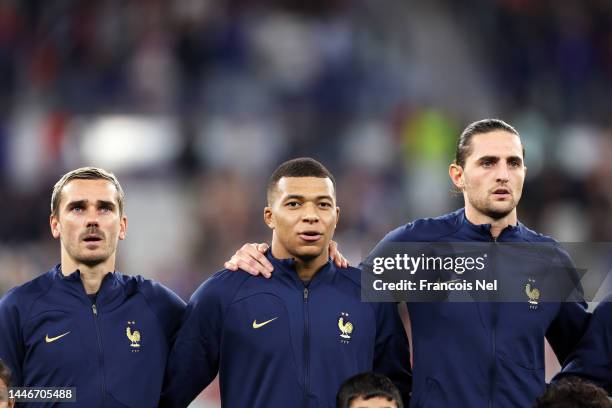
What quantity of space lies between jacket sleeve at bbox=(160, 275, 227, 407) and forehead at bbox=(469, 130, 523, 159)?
1.30 m

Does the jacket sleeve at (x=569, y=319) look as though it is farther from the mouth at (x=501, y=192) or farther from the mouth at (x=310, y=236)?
the mouth at (x=310, y=236)

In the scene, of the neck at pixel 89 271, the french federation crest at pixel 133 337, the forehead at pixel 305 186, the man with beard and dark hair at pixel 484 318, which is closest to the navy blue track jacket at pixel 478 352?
the man with beard and dark hair at pixel 484 318

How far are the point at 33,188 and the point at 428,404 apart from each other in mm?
7912

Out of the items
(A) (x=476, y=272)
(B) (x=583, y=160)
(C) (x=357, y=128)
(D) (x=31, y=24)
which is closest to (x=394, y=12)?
(C) (x=357, y=128)

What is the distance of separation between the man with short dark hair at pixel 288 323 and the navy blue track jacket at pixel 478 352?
0.19m

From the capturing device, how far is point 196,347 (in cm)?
508

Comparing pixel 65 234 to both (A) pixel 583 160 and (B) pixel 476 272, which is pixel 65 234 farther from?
(A) pixel 583 160

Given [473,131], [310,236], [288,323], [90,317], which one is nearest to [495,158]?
[473,131]

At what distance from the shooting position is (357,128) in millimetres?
13188

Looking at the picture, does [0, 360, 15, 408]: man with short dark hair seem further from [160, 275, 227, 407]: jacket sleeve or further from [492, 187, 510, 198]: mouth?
[492, 187, 510, 198]: mouth

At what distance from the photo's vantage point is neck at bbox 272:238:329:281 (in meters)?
5.11

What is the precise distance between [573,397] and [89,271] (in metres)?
2.11

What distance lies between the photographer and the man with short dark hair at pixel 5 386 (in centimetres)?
457

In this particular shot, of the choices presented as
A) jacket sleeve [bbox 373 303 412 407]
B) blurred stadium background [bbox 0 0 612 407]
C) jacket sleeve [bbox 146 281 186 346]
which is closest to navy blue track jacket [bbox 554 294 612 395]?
jacket sleeve [bbox 373 303 412 407]
